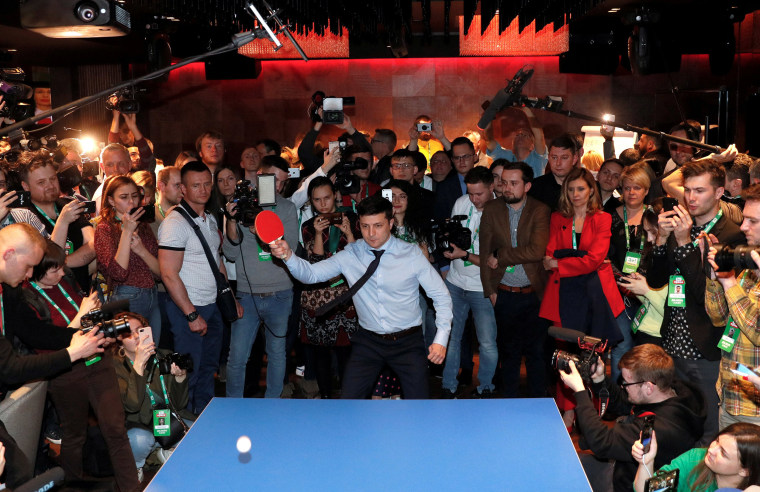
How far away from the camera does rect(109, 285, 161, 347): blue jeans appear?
5109 mm

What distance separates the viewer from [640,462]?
10.9 ft

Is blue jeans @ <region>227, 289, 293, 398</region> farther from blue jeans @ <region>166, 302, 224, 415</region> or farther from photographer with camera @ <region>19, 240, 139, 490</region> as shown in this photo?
photographer with camera @ <region>19, 240, 139, 490</region>

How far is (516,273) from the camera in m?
5.42

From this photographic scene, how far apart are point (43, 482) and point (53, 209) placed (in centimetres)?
306

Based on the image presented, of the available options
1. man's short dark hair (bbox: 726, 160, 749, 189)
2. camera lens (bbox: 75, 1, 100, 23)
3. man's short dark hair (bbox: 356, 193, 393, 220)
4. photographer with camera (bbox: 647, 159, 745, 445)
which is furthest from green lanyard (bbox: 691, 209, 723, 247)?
camera lens (bbox: 75, 1, 100, 23)

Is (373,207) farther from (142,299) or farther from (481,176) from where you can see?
(142,299)

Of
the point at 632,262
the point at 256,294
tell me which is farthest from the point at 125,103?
the point at 632,262

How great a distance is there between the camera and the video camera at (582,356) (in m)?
3.61

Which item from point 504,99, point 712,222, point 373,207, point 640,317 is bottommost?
point 640,317

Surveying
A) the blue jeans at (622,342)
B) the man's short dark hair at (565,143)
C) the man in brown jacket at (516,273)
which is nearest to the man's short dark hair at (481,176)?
the man in brown jacket at (516,273)

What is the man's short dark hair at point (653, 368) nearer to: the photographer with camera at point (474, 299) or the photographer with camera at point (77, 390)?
the photographer with camera at point (474, 299)

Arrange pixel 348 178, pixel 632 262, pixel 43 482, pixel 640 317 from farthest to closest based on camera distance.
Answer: pixel 348 178, pixel 632 262, pixel 640 317, pixel 43 482

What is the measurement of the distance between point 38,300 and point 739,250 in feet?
11.0

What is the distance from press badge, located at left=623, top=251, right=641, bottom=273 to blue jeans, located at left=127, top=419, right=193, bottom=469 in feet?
9.75
